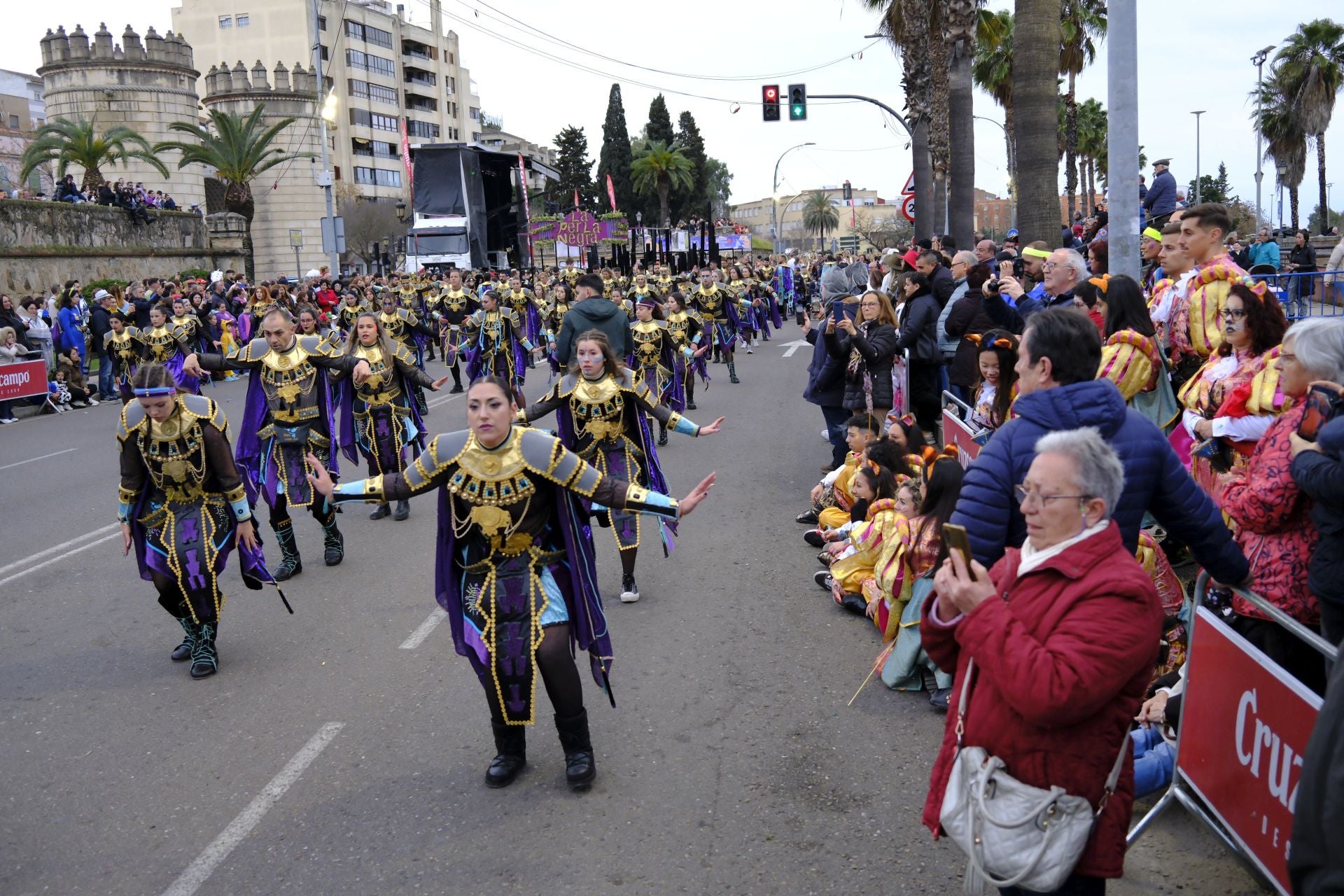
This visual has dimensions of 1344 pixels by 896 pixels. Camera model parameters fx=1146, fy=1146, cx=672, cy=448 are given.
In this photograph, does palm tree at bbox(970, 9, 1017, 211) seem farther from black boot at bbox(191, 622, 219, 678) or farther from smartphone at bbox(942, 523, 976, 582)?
smartphone at bbox(942, 523, 976, 582)

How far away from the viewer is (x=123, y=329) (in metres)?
15.5

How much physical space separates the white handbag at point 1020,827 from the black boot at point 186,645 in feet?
16.7

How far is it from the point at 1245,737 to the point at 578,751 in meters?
2.69

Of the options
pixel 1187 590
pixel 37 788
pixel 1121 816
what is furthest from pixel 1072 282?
pixel 37 788

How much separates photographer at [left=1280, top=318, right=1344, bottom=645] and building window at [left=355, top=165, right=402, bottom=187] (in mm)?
75161

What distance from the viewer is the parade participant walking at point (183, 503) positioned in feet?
21.3

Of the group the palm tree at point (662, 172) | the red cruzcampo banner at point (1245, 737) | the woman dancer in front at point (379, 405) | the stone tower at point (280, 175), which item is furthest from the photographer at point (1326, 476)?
the palm tree at point (662, 172)

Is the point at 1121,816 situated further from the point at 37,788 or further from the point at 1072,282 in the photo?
the point at 1072,282

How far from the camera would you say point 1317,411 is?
12.6 feet

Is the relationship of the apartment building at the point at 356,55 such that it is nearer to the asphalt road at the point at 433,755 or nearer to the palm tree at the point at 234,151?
the palm tree at the point at 234,151

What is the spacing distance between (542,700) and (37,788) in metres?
2.35

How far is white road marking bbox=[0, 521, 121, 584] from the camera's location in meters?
9.05

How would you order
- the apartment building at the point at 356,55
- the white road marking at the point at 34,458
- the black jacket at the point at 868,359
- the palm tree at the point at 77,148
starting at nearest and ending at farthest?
1. the black jacket at the point at 868,359
2. the white road marking at the point at 34,458
3. the palm tree at the point at 77,148
4. the apartment building at the point at 356,55

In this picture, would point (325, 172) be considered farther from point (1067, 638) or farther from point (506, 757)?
point (1067, 638)
